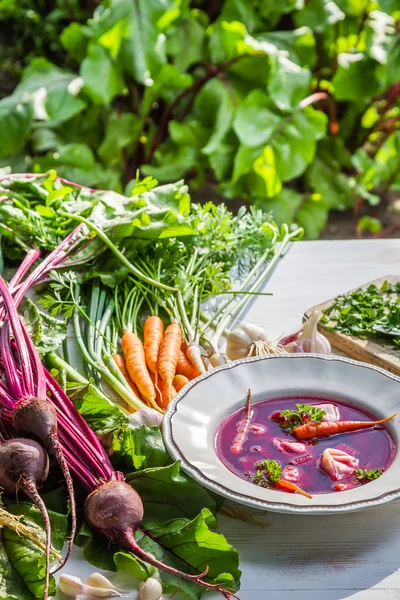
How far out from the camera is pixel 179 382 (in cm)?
134

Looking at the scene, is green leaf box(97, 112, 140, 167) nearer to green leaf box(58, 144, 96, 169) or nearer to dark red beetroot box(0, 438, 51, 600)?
green leaf box(58, 144, 96, 169)

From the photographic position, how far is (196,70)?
3.44 m

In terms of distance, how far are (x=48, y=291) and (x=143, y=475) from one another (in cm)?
66

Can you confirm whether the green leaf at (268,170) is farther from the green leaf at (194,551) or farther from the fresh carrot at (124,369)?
the green leaf at (194,551)

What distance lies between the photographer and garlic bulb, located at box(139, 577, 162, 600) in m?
0.88

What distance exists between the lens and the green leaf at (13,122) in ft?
9.47

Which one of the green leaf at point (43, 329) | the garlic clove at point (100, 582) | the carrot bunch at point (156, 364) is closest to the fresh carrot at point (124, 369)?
the carrot bunch at point (156, 364)

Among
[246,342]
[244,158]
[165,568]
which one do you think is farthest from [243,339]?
[244,158]

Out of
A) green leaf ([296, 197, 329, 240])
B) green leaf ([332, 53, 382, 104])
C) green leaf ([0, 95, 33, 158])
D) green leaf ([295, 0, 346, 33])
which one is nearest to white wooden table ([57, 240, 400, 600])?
green leaf ([0, 95, 33, 158])

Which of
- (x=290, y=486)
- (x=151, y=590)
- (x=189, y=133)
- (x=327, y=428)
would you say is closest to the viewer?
(x=151, y=590)

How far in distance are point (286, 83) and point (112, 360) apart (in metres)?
1.83

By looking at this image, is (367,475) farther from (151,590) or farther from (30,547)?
(30,547)

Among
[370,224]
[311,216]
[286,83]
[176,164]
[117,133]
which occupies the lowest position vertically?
[370,224]

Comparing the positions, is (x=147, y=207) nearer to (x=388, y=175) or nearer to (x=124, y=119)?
(x=124, y=119)
